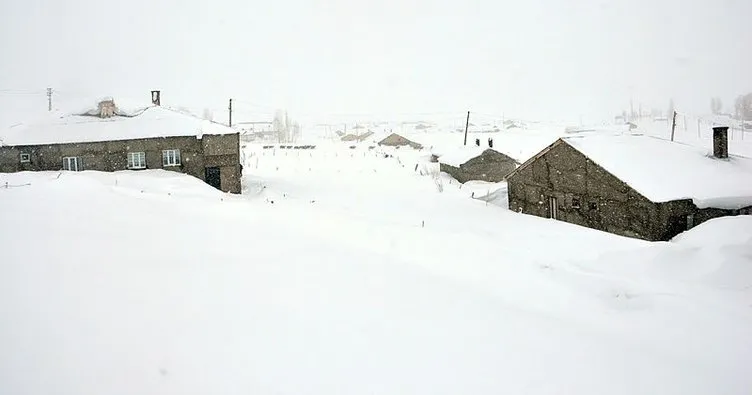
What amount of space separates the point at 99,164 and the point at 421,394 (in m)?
28.4

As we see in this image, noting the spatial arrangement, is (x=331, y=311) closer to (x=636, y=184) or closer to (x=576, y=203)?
(x=636, y=184)

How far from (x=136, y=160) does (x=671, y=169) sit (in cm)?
2826

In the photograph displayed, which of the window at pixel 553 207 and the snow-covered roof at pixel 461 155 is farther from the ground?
the snow-covered roof at pixel 461 155

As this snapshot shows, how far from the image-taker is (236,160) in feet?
96.3

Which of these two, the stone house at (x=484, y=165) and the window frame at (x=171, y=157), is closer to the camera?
the window frame at (x=171, y=157)

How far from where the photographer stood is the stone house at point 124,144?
26984mm

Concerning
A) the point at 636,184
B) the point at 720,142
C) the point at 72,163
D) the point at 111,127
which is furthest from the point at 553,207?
the point at 72,163

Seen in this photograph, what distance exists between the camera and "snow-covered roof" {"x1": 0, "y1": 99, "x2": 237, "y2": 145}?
27.3 m

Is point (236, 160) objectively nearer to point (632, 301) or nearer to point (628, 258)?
point (628, 258)

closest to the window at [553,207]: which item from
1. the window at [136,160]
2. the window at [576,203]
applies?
the window at [576,203]

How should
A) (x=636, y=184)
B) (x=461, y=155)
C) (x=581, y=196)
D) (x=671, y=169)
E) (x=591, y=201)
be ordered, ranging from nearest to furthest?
1. (x=636, y=184)
2. (x=671, y=169)
3. (x=591, y=201)
4. (x=581, y=196)
5. (x=461, y=155)

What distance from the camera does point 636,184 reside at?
18812 millimetres

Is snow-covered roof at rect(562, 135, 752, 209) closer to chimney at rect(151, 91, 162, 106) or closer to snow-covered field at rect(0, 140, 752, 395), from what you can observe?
snow-covered field at rect(0, 140, 752, 395)

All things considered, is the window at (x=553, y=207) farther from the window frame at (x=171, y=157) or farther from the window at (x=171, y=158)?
the window at (x=171, y=158)
